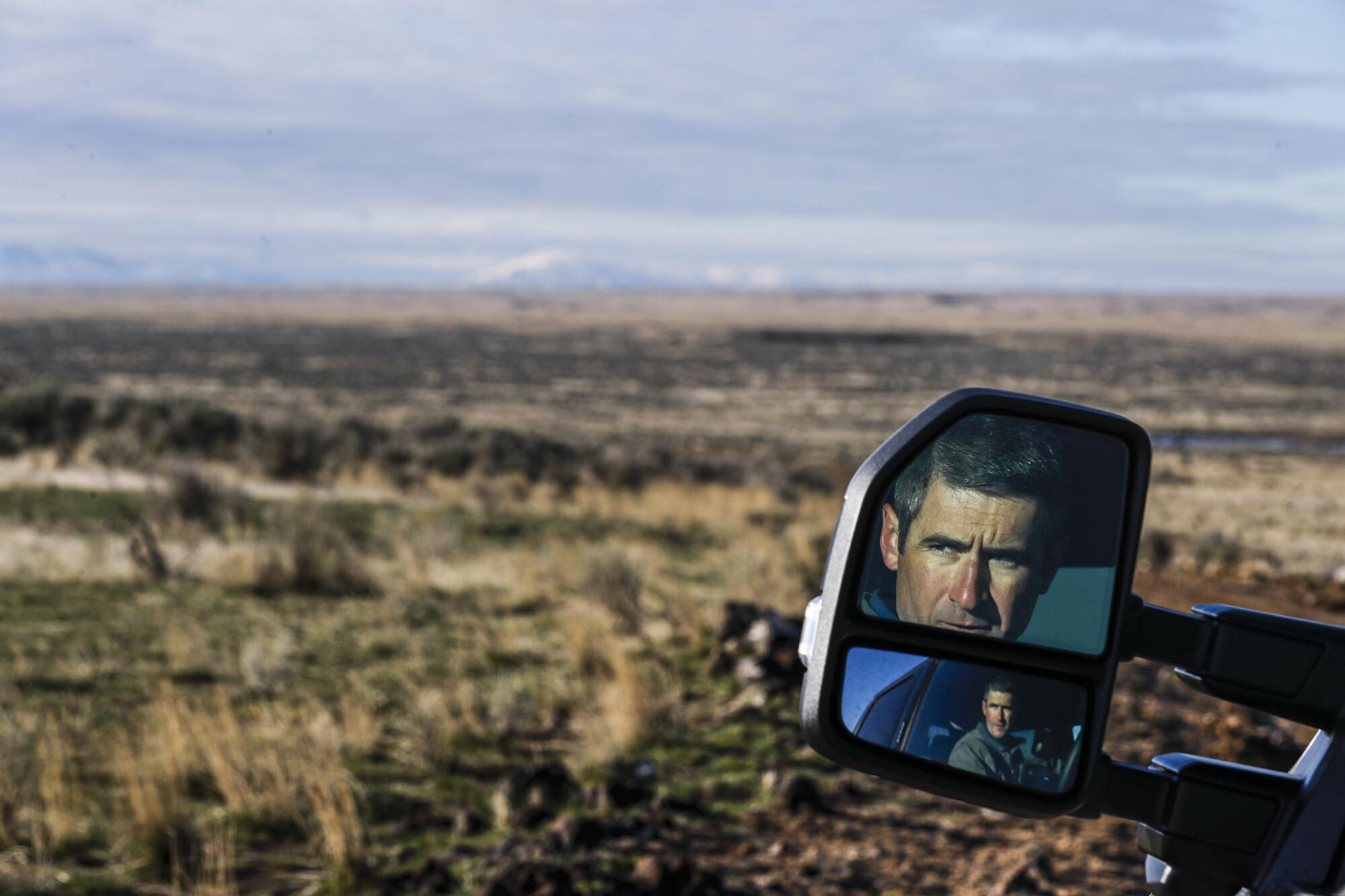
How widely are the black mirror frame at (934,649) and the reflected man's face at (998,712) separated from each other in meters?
0.04

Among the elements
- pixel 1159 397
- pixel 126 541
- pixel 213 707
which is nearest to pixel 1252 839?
pixel 213 707

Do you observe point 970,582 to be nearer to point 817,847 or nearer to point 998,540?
point 998,540

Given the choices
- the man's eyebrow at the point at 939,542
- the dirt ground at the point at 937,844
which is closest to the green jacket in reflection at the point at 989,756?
the man's eyebrow at the point at 939,542

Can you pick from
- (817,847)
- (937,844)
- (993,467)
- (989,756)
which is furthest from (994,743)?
(937,844)

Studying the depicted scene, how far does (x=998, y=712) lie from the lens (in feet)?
4.50

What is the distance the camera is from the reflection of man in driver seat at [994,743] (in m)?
1.36

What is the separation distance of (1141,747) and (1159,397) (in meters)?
50.8

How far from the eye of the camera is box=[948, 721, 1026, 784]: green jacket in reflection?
1.36 meters

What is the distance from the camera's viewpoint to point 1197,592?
1316cm

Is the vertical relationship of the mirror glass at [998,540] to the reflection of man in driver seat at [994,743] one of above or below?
above

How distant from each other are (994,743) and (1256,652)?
32 centimetres

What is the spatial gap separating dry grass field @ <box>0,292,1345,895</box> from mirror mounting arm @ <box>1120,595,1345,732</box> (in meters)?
3.07

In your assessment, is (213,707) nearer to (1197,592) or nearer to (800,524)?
(800,524)

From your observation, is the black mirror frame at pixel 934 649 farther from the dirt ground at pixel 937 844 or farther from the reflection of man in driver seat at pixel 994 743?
the dirt ground at pixel 937 844
